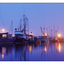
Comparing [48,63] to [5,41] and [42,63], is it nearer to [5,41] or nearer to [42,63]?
[42,63]

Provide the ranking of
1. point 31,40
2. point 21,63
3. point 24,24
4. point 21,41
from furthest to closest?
1. point 24,24
2. point 31,40
3. point 21,41
4. point 21,63

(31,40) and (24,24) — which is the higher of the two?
(24,24)

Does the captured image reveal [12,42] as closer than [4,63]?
No

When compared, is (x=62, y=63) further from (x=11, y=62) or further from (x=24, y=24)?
(x=24, y=24)

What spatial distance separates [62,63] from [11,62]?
329 cm

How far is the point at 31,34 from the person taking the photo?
107ft

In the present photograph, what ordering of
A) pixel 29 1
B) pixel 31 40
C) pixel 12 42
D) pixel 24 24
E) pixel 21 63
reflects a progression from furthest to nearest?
1. pixel 24 24
2. pixel 31 40
3. pixel 12 42
4. pixel 29 1
5. pixel 21 63

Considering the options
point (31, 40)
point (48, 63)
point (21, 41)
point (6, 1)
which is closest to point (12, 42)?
point (21, 41)

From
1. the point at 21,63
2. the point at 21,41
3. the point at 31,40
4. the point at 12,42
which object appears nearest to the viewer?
the point at 21,63

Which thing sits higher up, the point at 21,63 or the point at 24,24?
the point at 24,24

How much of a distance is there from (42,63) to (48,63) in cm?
38

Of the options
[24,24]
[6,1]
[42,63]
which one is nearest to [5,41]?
[24,24]

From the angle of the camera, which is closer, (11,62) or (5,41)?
(11,62)

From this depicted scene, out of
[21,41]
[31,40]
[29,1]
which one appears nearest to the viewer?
[29,1]
